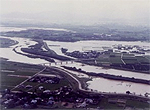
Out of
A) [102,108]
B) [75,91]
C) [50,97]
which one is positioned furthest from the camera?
[75,91]

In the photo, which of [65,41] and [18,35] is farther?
[18,35]

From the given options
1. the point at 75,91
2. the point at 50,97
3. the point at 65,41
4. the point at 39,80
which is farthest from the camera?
the point at 65,41

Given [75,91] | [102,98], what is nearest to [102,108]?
[102,98]

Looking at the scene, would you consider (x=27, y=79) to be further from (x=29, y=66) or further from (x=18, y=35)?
(x=18, y=35)

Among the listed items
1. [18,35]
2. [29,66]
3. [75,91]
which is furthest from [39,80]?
[18,35]

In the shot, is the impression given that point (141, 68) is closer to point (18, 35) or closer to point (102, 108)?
point (102, 108)

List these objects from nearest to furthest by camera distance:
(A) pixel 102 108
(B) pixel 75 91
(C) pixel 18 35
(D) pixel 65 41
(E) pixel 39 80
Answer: (A) pixel 102 108, (B) pixel 75 91, (E) pixel 39 80, (D) pixel 65 41, (C) pixel 18 35

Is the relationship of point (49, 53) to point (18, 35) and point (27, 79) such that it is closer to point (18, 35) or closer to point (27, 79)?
point (27, 79)

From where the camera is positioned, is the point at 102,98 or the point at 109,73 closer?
the point at 102,98

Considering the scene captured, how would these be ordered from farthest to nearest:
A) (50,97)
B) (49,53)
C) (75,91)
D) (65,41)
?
(65,41)
(49,53)
(75,91)
(50,97)
